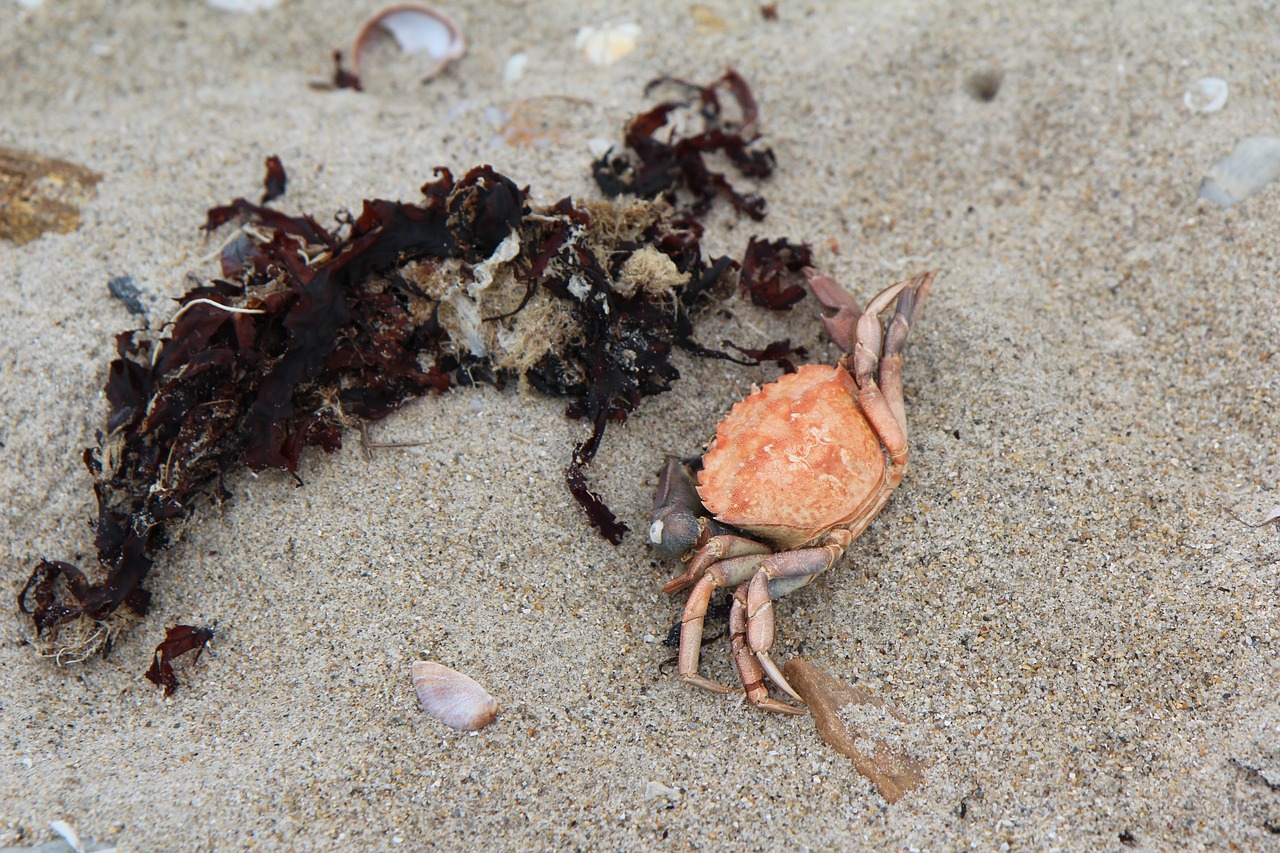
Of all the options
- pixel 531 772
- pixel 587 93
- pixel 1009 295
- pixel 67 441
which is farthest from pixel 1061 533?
pixel 67 441

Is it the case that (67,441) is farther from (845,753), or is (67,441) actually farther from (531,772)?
(845,753)

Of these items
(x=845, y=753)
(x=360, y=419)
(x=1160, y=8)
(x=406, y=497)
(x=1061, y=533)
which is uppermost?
(x=1160, y=8)

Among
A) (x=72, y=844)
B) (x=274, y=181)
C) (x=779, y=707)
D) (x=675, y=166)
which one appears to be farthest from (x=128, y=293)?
(x=779, y=707)

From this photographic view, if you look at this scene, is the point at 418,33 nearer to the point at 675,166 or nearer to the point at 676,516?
the point at 675,166

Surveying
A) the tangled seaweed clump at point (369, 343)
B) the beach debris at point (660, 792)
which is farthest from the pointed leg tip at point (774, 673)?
the tangled seaweed clump at point (369, 343)

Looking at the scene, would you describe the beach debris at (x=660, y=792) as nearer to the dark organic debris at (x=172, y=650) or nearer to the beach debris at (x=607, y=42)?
the dark organic debris at (x=172, y=650)

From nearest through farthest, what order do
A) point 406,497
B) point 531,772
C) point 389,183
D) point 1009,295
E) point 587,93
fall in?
point 531,772 → point 406,497 → point 1009,295 → point 389,183 → point 587,93

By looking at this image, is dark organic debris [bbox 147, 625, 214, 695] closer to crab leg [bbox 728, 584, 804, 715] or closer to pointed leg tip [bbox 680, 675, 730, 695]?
pointed leg tip [bbox 680, 675, 730, 695]
